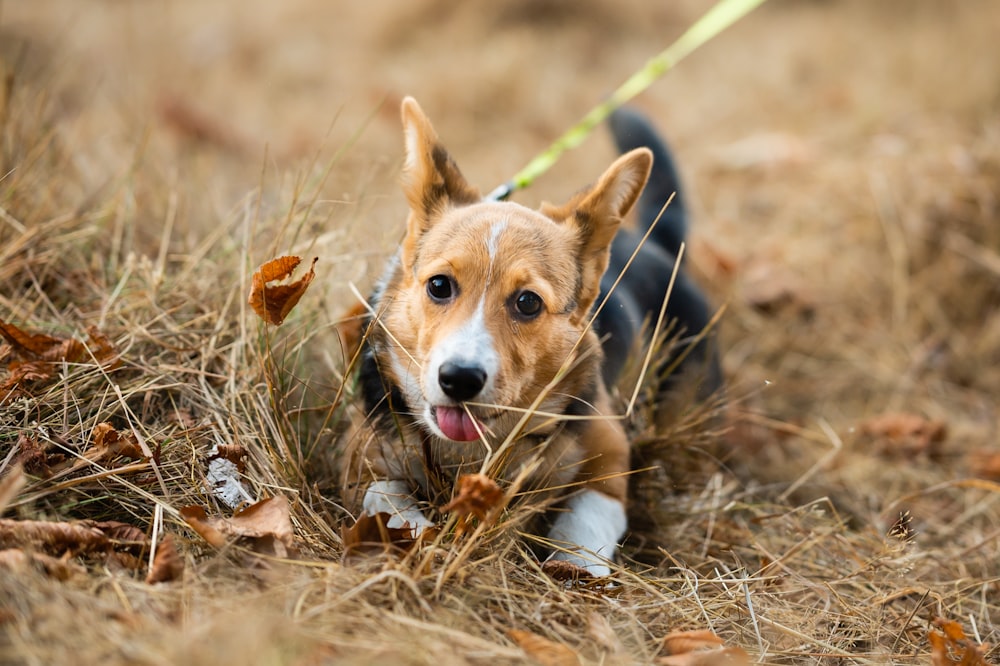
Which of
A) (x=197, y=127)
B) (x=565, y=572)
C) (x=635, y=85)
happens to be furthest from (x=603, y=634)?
(x=197, y=127)

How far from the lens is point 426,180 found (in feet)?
9.30

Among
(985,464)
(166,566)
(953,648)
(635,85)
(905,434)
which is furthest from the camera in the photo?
(905,434)

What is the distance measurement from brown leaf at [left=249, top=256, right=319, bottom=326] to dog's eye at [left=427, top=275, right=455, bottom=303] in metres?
0.37

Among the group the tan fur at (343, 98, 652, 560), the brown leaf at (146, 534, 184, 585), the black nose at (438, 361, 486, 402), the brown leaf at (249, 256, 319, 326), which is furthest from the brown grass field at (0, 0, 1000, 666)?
the black nose at (438, 361, 486, 402)

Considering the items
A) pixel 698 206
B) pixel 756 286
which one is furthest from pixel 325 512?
pixel 698 206

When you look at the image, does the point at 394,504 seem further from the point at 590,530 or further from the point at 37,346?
the point at 37,346

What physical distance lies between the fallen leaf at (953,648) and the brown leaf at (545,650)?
1046 mm

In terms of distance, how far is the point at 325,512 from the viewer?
252 centimetres

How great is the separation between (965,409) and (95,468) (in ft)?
14.4

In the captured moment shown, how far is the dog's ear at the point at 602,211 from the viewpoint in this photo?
2729 millimetres

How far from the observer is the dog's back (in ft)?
10.5

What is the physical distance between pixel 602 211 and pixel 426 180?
0.60m

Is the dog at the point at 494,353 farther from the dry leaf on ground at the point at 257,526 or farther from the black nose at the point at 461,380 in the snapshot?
the dry leaf on ground at the point at 257,526

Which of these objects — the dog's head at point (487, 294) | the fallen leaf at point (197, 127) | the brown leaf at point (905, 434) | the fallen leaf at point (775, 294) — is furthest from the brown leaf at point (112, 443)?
the fallen leaf at point (197, 127)
